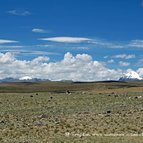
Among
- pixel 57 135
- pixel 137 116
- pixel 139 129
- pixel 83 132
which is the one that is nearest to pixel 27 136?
pixel 57 135

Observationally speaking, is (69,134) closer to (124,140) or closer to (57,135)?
(57,135)

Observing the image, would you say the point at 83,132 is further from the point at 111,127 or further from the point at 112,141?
the point at 112,141

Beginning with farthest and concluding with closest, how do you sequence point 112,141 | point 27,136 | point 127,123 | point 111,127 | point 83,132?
point 127,123, point 111,127, point 83,132, point 27,136, point 112,141

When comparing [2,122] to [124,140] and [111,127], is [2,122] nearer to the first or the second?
[111,127]

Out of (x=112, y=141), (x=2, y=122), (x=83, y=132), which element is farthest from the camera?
(x=2, y=122)

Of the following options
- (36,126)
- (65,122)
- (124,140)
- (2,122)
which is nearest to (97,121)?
(65,122)

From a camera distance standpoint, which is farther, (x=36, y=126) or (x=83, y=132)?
(x=36, y=126)

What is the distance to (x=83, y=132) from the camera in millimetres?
36625

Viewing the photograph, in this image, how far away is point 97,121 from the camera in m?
44.2

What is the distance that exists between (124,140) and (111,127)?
8237 millimetres

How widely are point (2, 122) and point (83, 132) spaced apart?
40.6ft

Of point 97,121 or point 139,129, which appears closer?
point 139,129

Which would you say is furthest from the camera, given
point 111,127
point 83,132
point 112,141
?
point 111,127

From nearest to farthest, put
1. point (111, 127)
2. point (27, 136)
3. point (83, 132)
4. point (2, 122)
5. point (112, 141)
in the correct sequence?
point (112, 141)
point (27, 136)
point (83, 132)
point (111, 127)
point (2, 122)
